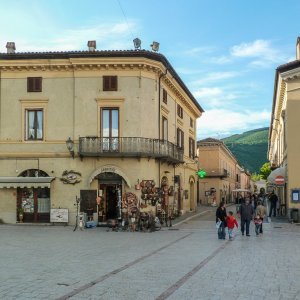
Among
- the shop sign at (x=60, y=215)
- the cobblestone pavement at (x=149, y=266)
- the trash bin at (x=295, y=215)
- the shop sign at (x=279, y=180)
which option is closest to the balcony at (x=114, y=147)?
the shop sign at (x=60, y=215)

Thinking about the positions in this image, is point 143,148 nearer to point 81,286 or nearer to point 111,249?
point 111,249

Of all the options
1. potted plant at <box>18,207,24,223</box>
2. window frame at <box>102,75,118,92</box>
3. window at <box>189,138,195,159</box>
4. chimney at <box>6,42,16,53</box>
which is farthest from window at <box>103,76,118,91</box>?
window at <box>189,138,195,159</box>

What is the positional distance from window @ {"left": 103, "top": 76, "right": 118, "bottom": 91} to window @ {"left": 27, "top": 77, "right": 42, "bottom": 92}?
3.77 m

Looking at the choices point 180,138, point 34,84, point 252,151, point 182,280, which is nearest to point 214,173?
point 180,138

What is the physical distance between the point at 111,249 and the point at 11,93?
14795 mm

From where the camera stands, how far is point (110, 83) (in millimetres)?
27594

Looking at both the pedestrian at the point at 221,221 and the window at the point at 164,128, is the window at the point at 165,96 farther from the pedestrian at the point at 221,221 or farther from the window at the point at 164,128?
the pedestrian at the point at 221,221

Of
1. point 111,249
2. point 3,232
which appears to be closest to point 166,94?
point 3,232

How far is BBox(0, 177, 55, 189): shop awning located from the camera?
27344mm

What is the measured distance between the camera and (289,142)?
28.5m

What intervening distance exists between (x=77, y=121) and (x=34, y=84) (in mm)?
3360

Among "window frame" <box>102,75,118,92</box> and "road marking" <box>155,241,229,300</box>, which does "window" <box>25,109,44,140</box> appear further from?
"road marking" <box>155,241,229,300</box>

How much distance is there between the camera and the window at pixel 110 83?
27.6 m

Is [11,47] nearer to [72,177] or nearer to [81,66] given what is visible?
[81,66]
